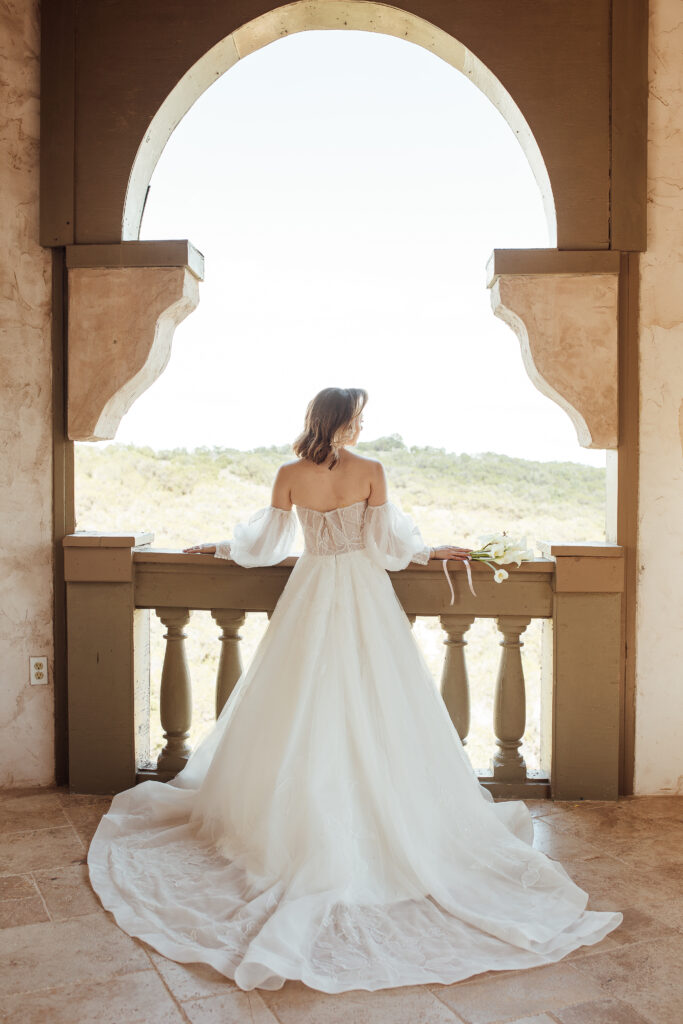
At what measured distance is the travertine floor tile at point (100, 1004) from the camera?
5.95 feet

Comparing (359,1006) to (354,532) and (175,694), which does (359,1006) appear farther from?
(175,694)

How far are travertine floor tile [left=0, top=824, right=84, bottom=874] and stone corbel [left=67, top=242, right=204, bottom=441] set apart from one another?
154cm

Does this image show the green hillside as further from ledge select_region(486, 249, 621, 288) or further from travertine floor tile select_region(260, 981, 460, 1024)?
travertine floor tile select_region(260, 981, 460, 1024)

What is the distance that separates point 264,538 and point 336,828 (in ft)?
3.49

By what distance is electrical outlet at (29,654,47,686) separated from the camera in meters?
3.32

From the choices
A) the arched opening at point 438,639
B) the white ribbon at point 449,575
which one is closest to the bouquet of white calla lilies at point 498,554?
the white ribbon at point 449,575

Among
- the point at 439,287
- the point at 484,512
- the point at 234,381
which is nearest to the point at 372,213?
the point at 439,287

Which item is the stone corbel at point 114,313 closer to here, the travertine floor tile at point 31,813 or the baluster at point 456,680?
the travertine floor tile at point 31,813

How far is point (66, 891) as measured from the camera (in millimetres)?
2424

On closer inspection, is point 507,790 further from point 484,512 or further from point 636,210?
point 484,512

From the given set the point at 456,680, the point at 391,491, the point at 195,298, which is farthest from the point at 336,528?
the point at 391,491

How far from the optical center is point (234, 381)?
11.5m

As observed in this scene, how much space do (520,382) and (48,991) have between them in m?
11.0

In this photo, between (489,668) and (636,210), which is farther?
(489,668)
